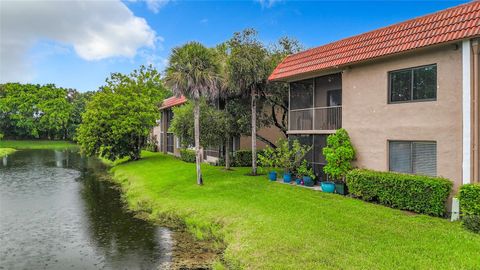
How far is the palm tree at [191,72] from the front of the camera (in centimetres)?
1867

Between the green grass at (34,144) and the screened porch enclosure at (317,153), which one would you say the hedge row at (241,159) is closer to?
the screened porch enclosure at (317,153)

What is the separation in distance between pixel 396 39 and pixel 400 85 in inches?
70.2

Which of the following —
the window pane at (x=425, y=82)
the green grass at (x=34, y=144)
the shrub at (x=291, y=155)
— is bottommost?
the green grass at (x=34, y=144)

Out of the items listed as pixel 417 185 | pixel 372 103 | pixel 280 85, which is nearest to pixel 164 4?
pixel 280 85

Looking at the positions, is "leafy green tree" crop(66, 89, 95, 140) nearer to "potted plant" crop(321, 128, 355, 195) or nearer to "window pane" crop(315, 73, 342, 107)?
"window pane" crop(315, 73, 342, 107)

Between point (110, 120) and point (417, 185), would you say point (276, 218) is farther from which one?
point (110, 120)

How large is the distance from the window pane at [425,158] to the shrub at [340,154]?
2910mm

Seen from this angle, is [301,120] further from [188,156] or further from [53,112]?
[53,112]

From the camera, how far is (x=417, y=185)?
12281 mm

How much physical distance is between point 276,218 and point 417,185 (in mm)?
5025

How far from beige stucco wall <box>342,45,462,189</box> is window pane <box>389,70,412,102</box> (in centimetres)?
23

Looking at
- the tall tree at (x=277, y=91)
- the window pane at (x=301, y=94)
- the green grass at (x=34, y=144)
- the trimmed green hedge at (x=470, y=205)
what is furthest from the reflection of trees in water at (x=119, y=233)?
the green grass at (x=34, y=144)

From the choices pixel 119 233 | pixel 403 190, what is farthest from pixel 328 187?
pixel 119 233

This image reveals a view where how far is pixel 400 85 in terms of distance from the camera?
547 inches
